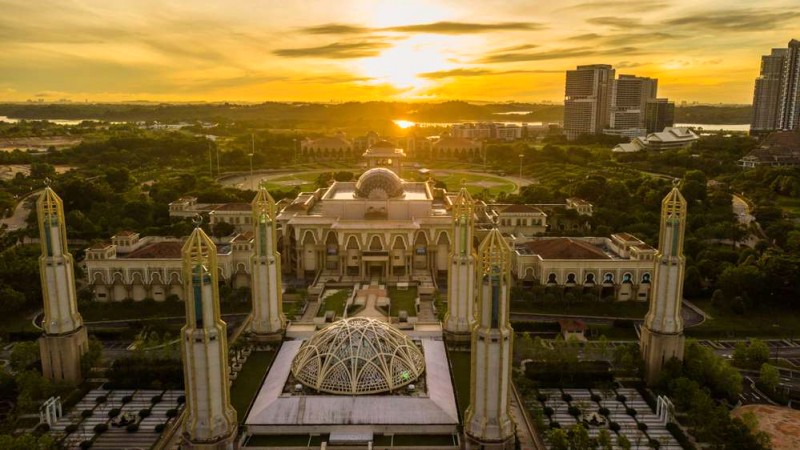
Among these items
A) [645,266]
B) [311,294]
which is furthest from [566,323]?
[311,294]

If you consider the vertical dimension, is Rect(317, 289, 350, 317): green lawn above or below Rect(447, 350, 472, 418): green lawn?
below

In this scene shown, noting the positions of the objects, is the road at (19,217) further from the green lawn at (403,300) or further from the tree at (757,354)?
the tree at (757,354)

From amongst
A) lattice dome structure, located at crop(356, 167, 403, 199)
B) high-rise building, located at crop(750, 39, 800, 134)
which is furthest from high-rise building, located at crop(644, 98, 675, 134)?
lattice dome structure, located at crop(356, 167, 403, 199)

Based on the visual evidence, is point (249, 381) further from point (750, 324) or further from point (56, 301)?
point (750, 324)

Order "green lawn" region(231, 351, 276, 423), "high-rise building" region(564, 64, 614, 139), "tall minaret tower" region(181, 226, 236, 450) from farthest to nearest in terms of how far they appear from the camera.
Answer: "high-rise building" region(564, 64, 614, 139) → "green lawn" region(231, 351, 276, 423) → "tall minaret tower" region(181, 226, 236, 450)

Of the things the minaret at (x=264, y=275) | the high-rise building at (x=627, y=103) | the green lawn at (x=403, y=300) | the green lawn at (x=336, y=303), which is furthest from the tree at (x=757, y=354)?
the high-rise building at (x=627, y=103)

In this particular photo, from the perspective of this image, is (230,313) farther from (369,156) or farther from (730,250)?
(369,156)

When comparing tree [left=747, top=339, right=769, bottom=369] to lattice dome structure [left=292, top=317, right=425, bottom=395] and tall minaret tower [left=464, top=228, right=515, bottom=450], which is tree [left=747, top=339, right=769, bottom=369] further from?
lattice dome structure [left=292, top=317, right=425, bottom=395]
